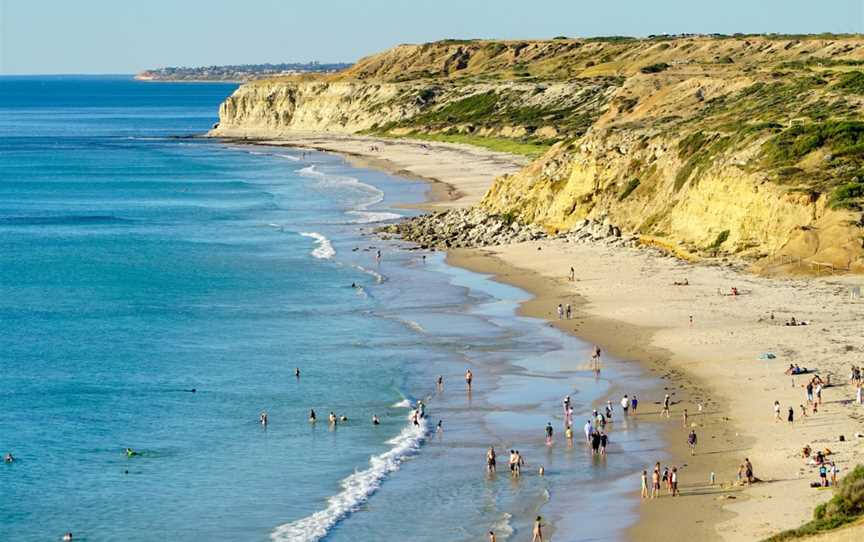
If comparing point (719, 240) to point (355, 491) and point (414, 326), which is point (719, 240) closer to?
point (414, 326)

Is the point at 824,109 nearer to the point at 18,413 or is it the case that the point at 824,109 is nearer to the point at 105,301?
the point at 105,301

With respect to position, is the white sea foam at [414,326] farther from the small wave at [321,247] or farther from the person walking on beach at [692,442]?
the person walking on beach at [692,442]

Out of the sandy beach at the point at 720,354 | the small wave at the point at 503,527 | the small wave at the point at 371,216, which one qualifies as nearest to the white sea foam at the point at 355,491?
the small wave at the point at 503,527

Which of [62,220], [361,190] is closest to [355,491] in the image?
[62,220]

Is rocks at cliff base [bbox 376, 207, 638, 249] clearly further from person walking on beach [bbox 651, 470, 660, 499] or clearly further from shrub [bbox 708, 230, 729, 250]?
person walking on beach [bbox 651, 470, 660, 499]

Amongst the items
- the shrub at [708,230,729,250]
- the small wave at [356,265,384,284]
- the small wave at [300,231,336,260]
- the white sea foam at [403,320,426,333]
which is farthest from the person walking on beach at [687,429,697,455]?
the small wave at [300,231,336,260]

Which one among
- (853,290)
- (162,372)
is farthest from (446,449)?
(853,290)
